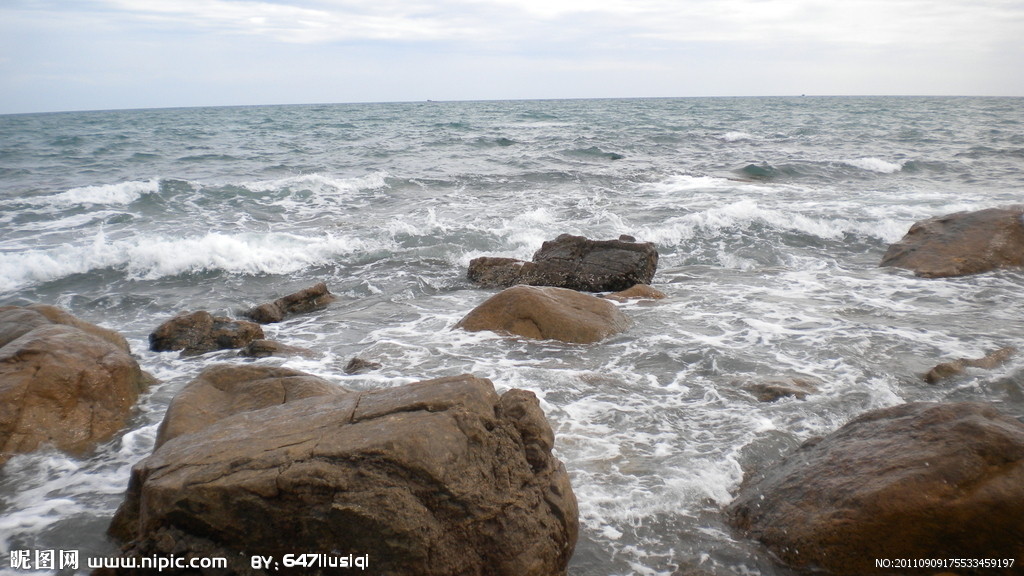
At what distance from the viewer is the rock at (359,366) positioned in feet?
19.3

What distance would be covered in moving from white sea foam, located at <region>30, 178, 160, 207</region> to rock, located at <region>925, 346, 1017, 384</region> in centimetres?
1500

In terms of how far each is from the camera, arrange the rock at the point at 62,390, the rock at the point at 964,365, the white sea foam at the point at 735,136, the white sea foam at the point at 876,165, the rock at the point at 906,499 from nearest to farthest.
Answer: the rock at the point at 906,499 → the rock at the point at 62,390 → the rock at the point at 964,365 → the white sea foam at the point at 876,165 → the white sea foam at the point at 735,136

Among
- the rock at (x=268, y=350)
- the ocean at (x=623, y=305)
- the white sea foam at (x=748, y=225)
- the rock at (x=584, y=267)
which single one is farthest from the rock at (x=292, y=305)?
the white sea foam at (x=748, y=225)

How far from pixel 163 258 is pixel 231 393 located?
6842mm

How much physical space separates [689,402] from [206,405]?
3280mm

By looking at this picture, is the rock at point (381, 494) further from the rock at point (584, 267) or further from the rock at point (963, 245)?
the rock at point (963, 245)

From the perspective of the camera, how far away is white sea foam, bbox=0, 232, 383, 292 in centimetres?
991

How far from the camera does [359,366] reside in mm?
5926

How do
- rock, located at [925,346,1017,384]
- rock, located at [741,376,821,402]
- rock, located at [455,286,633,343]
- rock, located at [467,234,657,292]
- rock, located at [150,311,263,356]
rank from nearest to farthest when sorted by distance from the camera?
1. rock, located at [741,376,821,402]
2. rock, located at [925,346,1017,384]
3. rock, located at [455,286,633,343]
4. rock, located at [150,311,263,356]
5. rock, located at [467,234,657,292]

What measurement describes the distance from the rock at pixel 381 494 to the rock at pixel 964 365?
3.59 m

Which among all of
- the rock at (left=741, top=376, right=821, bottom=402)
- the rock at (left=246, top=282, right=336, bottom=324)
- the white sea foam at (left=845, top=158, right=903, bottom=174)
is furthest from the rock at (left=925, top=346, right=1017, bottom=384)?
the white sea foam at (left=845, top=158, right=903, bottom=174)

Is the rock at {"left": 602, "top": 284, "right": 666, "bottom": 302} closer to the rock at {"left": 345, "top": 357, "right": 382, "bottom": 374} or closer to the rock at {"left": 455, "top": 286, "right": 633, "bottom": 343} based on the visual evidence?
the rock at {"left": 455, "top": 286, "right": 633, "bottom": 343}

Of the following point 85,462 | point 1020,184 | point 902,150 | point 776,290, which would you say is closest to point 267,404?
point 85,462

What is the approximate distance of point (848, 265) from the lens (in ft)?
32.1
